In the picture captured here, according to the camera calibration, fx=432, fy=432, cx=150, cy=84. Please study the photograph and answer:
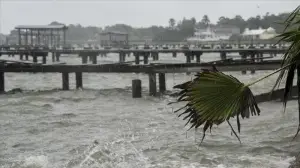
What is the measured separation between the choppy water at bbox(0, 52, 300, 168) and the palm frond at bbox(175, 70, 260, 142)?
Result: 357cm

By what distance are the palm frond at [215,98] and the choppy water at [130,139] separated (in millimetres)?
3569

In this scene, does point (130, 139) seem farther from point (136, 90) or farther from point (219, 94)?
point (136, 90)

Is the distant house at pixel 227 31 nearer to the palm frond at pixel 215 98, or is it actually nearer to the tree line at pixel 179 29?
the tree line at pixel 179 29

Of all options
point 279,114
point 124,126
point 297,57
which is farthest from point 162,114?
point 297,57

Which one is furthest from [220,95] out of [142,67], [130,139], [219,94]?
[142,67]

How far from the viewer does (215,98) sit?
387cm

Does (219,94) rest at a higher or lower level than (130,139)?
higher

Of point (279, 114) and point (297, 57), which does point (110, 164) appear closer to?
point (297, 57)

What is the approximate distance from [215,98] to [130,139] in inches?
247

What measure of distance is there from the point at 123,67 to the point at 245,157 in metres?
11.4

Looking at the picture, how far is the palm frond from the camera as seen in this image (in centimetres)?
381

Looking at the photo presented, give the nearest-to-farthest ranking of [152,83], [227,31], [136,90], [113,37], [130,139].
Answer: [130,139] < [136,90] < [152,83] < [113,37] < [227,31]

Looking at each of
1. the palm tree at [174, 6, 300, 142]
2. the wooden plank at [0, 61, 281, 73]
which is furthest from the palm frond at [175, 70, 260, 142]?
the wooden plank at [0, 61, 281, 73]

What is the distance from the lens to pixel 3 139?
10.5 meters
